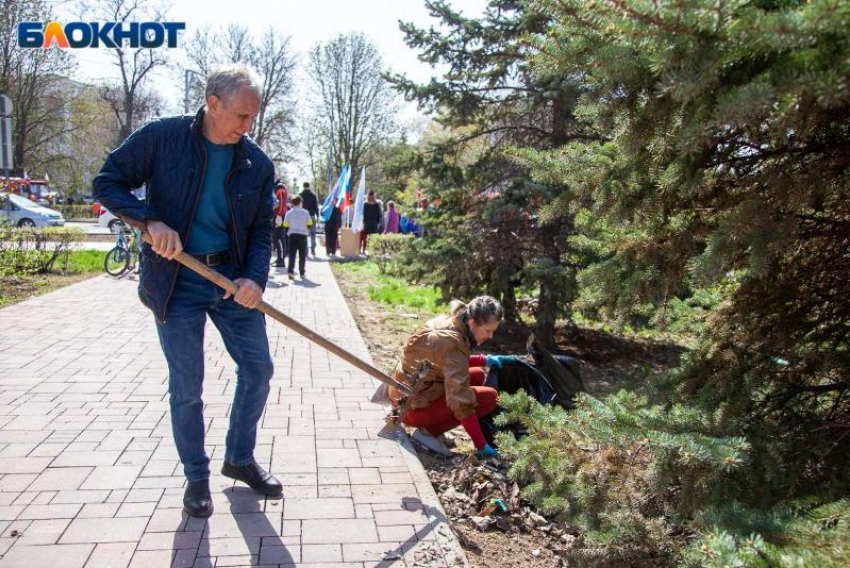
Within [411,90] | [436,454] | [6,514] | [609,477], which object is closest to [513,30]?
[411,90]

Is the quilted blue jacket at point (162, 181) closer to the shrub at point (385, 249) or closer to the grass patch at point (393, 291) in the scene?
the grass patch at point (393, 291)

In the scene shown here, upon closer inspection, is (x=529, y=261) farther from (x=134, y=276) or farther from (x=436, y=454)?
(x=134, y=276)

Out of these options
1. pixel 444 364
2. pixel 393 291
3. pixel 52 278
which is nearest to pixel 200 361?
pixel 444 364

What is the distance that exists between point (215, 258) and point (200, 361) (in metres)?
0.49

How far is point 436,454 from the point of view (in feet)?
14.0

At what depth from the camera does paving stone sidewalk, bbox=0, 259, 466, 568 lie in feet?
9.25

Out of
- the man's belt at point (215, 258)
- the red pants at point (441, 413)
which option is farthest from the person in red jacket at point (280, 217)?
the man's belt at point (215, 258)

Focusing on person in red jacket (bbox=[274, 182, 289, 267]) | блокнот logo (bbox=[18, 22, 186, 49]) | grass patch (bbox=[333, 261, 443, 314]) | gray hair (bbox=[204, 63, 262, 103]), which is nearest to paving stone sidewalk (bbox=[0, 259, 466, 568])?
gray hair (bbox=[204, 63, 262, 103])

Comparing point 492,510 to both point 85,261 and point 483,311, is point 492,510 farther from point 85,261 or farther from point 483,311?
point 85,261

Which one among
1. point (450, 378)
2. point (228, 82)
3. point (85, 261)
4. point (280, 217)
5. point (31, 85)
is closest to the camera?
point (228, 82)

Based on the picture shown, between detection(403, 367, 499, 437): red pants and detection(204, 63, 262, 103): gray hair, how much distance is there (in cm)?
230

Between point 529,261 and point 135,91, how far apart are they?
115 ft

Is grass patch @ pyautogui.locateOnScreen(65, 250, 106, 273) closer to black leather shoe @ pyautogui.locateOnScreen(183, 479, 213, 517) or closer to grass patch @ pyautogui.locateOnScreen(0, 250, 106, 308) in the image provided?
grass patch @ pyautogui.locateOnScreen(0, 250, 106, 308)

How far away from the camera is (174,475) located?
351 cm
